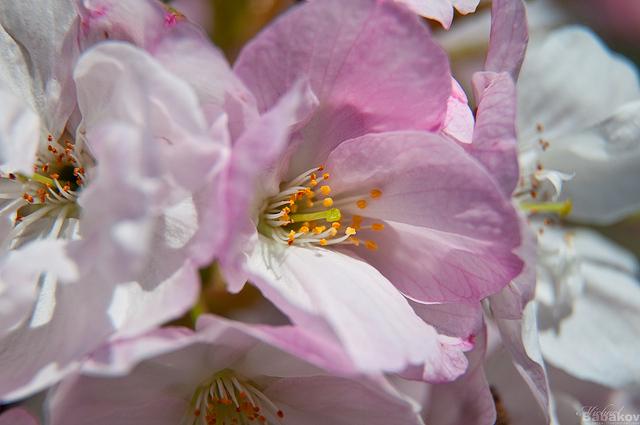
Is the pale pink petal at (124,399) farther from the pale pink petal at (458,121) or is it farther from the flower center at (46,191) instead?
the pale pink petal at (458,121)

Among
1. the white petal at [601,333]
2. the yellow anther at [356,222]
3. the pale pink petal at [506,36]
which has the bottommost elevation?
the white petal at [601,333]

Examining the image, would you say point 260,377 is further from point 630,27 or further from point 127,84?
point 630,27

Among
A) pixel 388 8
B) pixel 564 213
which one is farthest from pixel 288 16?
pixel 564 213

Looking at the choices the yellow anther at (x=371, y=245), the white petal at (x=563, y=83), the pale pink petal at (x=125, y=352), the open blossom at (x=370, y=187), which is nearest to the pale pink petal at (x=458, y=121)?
the open blossom at (x=370, y=187)

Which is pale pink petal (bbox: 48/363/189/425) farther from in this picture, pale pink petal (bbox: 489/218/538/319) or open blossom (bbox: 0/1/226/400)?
pale pink petal (bbox: 489/218/538/319)

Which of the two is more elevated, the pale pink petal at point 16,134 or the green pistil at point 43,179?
the pale pink petal at point 16,134

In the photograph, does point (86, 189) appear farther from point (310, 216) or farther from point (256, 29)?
point (256, 29)

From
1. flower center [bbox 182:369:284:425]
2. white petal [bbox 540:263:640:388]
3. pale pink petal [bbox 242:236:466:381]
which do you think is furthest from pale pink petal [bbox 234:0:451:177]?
white petal [bbox 540:263:640:388]
